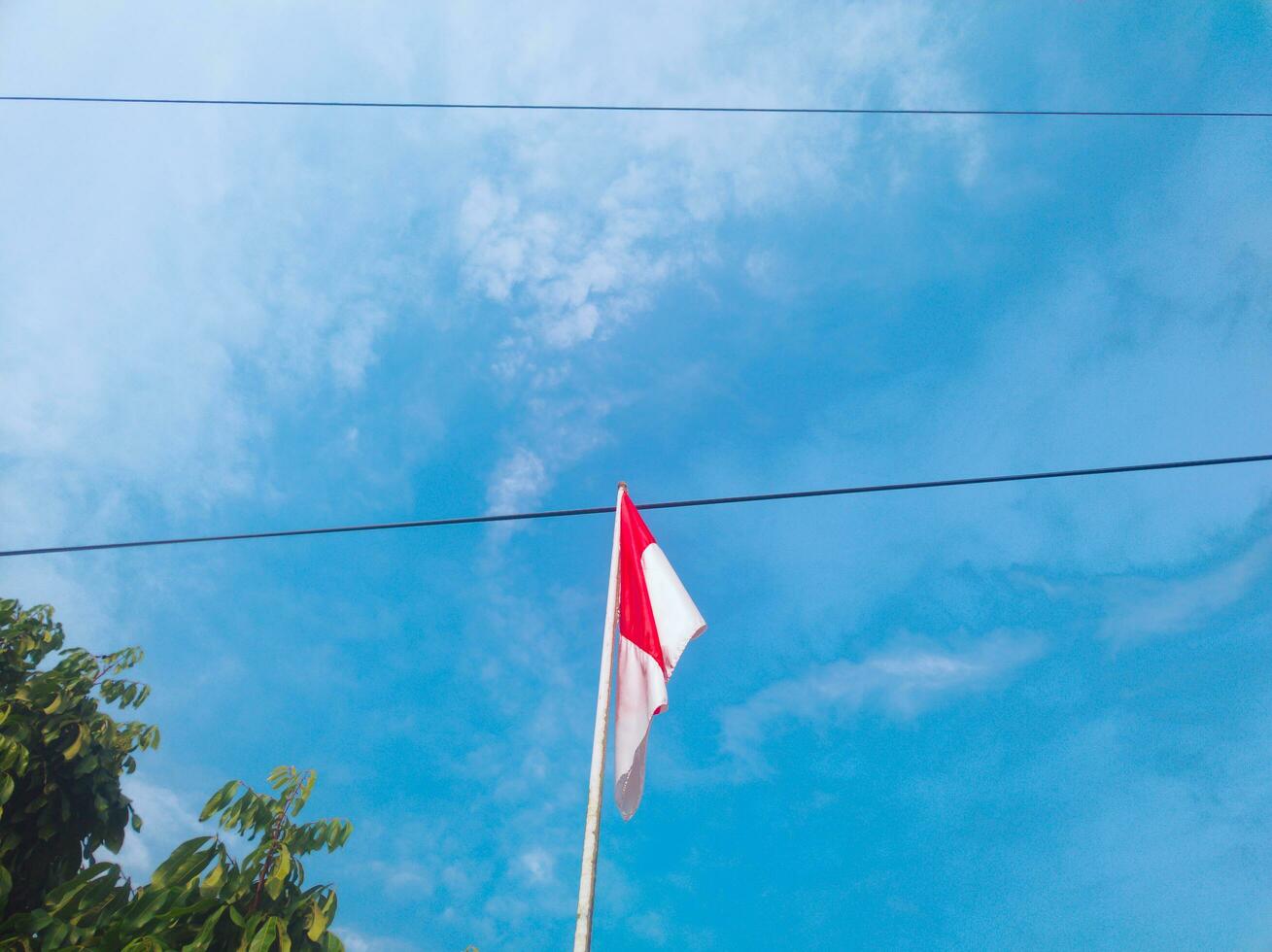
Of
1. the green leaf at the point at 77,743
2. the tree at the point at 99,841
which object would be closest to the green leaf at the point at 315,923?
the tree at the point at 99,841

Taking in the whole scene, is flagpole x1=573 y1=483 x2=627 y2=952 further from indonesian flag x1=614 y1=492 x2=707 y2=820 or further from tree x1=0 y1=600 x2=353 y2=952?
tree x1=0 y1=600 x2=353 y2=952

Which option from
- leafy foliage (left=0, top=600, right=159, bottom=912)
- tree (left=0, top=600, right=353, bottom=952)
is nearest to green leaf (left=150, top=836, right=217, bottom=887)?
tree (left=0, top=600, right=353, bottom=952)

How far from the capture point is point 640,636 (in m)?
7.80

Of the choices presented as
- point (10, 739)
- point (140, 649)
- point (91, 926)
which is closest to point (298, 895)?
point (91, 926)

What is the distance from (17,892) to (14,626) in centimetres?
314

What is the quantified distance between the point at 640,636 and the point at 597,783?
181 centimetres

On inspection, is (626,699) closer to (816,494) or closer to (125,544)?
(816,494)

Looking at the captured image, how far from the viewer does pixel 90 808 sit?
8.50m

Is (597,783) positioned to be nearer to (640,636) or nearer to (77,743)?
(640,636)

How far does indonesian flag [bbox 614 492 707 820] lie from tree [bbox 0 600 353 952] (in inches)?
108

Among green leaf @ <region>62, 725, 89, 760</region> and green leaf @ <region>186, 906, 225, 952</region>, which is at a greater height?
green leaf @ <region>62, 725, 89, 760</region>

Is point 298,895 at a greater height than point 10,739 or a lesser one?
lesser

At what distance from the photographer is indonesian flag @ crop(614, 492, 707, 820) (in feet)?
23.8

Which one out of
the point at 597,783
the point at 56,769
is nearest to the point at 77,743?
the point at 56,769
